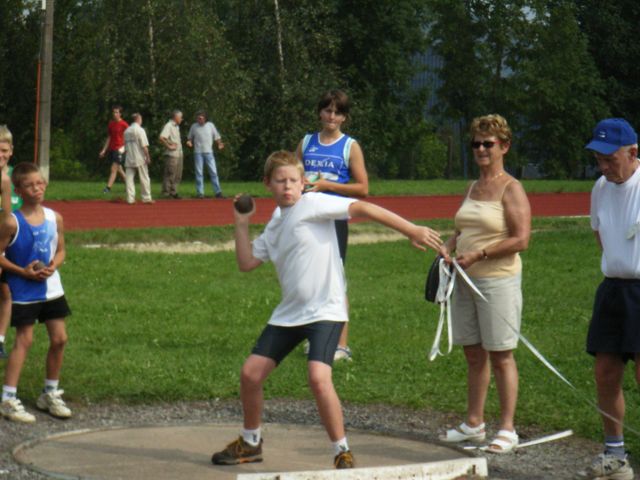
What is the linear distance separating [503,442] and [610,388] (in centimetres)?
74

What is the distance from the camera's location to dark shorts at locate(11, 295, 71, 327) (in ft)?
26.5

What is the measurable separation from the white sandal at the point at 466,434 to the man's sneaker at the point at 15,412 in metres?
2.44

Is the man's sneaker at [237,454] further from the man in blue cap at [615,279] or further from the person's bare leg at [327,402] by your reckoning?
the man in blue cap at [615,279]

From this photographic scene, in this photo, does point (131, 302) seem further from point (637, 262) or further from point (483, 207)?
point (637, 262)

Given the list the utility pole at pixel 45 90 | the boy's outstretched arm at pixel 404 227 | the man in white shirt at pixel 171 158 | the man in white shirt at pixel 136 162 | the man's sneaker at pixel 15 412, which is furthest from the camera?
the utility pole at pixel 45 90

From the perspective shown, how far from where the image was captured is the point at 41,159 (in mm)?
31016

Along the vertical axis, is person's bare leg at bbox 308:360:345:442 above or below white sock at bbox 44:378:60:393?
above

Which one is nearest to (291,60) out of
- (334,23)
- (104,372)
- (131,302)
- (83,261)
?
(334,23)

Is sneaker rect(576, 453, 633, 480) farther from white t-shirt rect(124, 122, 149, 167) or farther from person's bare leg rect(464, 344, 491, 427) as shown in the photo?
white t-shirt rect(124, 122, 149, 167)

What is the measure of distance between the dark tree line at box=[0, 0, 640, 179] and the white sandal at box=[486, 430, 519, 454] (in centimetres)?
3935

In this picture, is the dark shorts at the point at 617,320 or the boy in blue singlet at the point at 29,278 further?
the boy in blue singlet at the point at 29,278

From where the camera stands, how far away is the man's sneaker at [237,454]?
22.3 feet

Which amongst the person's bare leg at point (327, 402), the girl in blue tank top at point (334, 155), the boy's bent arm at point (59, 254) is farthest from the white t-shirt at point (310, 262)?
the girl in blue tank top at point (334, 155)

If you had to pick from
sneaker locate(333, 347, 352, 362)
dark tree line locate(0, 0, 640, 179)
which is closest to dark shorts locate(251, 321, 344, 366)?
sneaker locate(333, 347, 352, 362)
